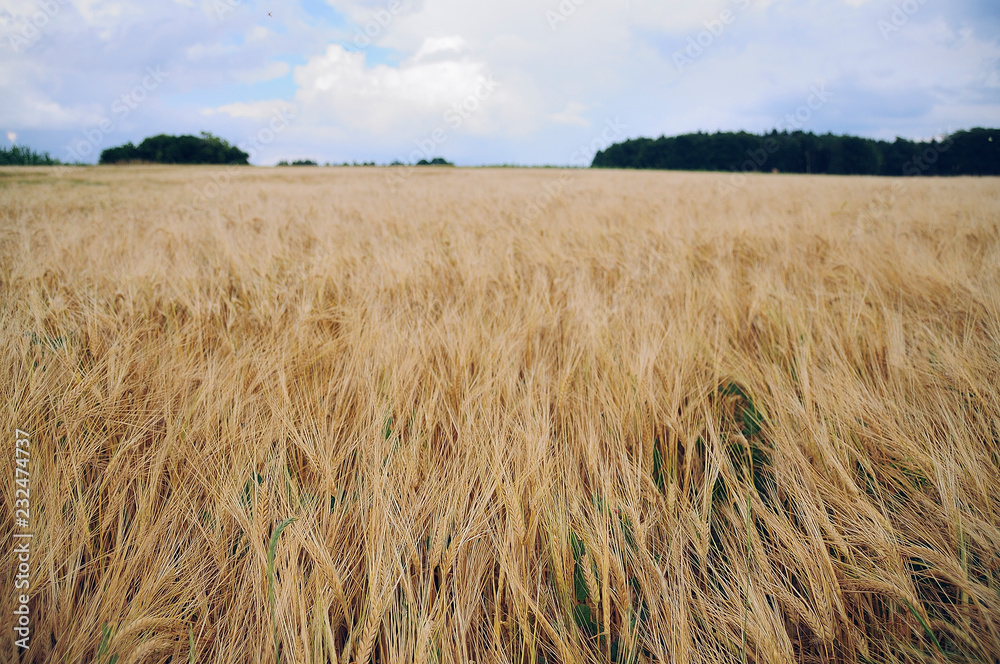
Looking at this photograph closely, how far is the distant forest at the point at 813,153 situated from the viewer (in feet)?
107

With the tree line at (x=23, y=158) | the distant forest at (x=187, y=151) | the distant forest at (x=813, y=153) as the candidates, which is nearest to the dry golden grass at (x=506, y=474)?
the tree line at (x=23, y=158)

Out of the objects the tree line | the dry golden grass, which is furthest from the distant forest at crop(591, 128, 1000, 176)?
the tree line

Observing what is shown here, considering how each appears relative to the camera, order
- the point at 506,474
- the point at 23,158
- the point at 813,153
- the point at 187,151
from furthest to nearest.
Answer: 1. the point at 813,153
2. the point at 187,151
3. the point at 23,158
4. the point at 506,474

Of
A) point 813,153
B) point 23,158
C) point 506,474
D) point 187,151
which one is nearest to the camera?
point 506,474

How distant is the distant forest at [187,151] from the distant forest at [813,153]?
45.2 meters

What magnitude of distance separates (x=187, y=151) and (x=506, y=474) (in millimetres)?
48212

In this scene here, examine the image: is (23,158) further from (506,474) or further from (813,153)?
(813,153)

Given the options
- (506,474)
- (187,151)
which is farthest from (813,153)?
(187,151)

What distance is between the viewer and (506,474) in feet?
2.29

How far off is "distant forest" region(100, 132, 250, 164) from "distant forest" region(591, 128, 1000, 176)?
1779 inches

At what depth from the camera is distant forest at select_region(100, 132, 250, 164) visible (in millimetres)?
Result: 35750

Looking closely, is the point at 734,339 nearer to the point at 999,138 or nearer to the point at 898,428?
the point at 898,428

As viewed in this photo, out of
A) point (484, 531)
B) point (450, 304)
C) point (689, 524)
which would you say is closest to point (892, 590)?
point (689, 524)

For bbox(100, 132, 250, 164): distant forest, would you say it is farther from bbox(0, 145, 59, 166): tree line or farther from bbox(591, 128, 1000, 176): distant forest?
bbox(591, 128, 1000, 176): distant forest
